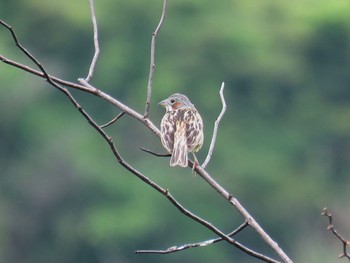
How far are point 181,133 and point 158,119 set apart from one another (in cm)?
1550

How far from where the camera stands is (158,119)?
842 inches

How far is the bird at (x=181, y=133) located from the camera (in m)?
5.43

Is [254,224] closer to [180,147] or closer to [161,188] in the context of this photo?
[161,188]

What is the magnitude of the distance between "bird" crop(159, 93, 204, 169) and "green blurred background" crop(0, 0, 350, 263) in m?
14.8

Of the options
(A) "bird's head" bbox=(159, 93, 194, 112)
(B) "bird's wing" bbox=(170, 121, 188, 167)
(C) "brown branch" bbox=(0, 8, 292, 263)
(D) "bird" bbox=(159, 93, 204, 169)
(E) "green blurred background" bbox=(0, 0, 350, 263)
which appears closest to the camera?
(C) "brown branch" bbox=(0, 8, 292, 263)

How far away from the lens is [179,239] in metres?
22.5

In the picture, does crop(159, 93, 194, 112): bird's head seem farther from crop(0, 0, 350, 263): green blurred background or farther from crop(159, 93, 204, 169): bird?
crop(0, 0, 350, 263): green blurred background

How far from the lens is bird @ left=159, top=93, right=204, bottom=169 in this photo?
543 cm

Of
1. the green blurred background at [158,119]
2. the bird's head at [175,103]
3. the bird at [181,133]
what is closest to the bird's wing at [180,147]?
the bird at [181,133]

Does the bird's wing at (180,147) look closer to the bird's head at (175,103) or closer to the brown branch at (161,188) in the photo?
the bird's head at (175,103)

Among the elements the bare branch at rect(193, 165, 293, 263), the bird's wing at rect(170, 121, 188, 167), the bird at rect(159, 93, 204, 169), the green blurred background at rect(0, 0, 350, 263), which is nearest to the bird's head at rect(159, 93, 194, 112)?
the bird at rect(159, 93, 204, 169)

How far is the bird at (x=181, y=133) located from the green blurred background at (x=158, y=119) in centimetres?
1484

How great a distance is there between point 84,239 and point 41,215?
790mm

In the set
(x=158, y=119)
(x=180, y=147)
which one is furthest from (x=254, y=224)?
(x=158, y=119)
